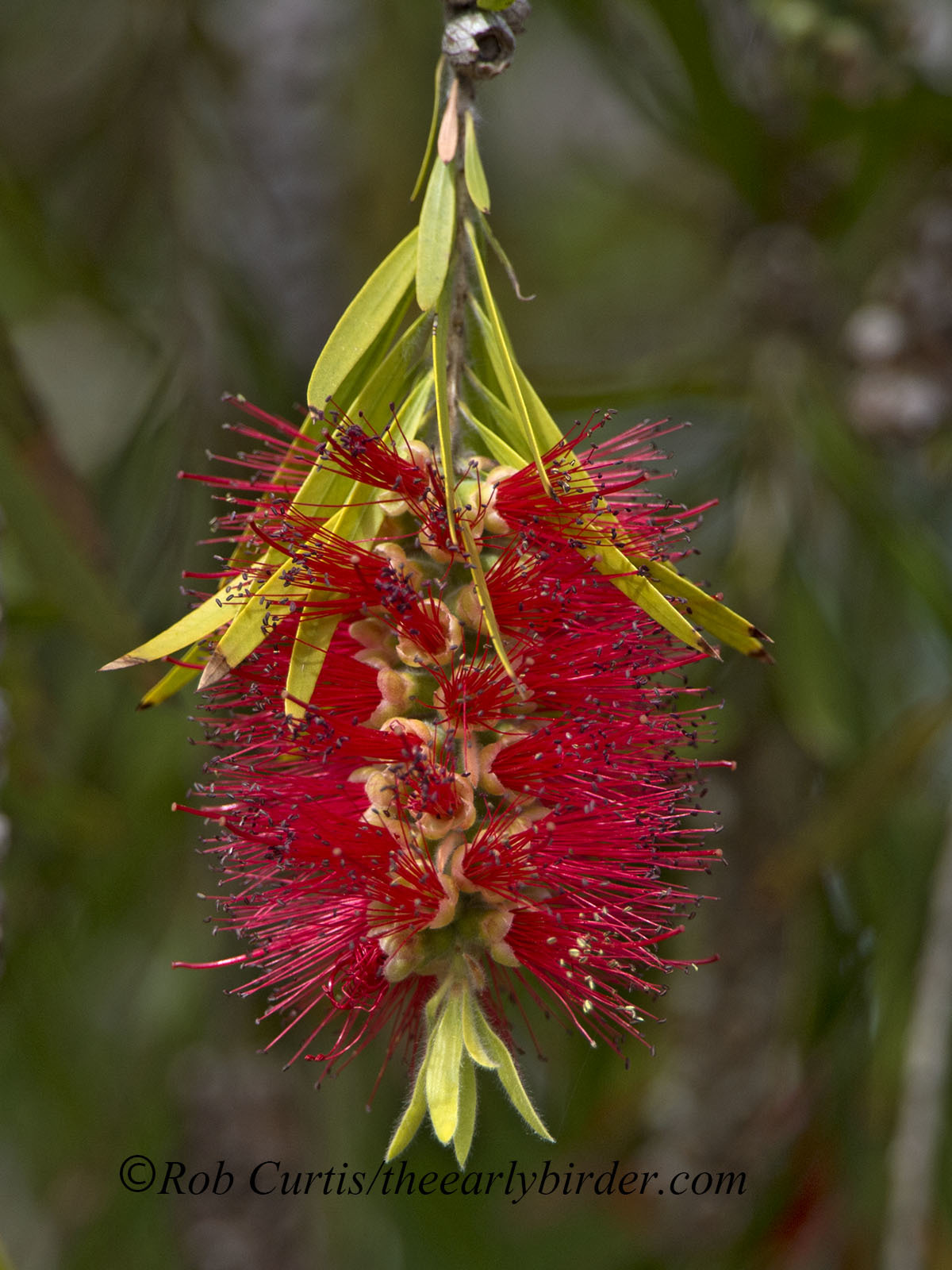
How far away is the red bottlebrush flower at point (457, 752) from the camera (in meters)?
0.79

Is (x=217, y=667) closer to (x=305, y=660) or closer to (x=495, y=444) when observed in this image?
(x=305, y=660)

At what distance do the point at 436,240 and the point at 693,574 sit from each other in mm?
985

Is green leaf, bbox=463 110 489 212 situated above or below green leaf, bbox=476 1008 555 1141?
above

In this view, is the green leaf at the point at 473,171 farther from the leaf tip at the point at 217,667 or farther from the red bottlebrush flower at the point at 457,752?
the leaf tip at the point at 217,667

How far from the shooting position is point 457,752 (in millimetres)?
812

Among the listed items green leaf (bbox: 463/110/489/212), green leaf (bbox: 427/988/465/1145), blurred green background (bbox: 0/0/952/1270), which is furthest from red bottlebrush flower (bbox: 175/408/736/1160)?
blurred green background (bbox: 0/0/952/1270)

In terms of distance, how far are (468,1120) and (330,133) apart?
2.00 m

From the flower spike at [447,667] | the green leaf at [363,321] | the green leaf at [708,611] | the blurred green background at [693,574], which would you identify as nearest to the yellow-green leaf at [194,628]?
the flower spike at [447,667]

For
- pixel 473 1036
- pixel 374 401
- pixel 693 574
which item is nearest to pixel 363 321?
pixel 374 401

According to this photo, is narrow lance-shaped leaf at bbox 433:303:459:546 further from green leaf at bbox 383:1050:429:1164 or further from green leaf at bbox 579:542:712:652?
green leaf at bbox 383:1050:429:1164

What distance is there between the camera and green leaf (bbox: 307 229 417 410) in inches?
30.2

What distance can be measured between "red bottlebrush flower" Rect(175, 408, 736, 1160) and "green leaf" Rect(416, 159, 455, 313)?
9 cm

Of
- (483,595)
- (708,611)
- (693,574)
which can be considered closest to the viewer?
(483,595)

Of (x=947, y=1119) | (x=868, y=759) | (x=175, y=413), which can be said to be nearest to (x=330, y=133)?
(x=175, y=413)
